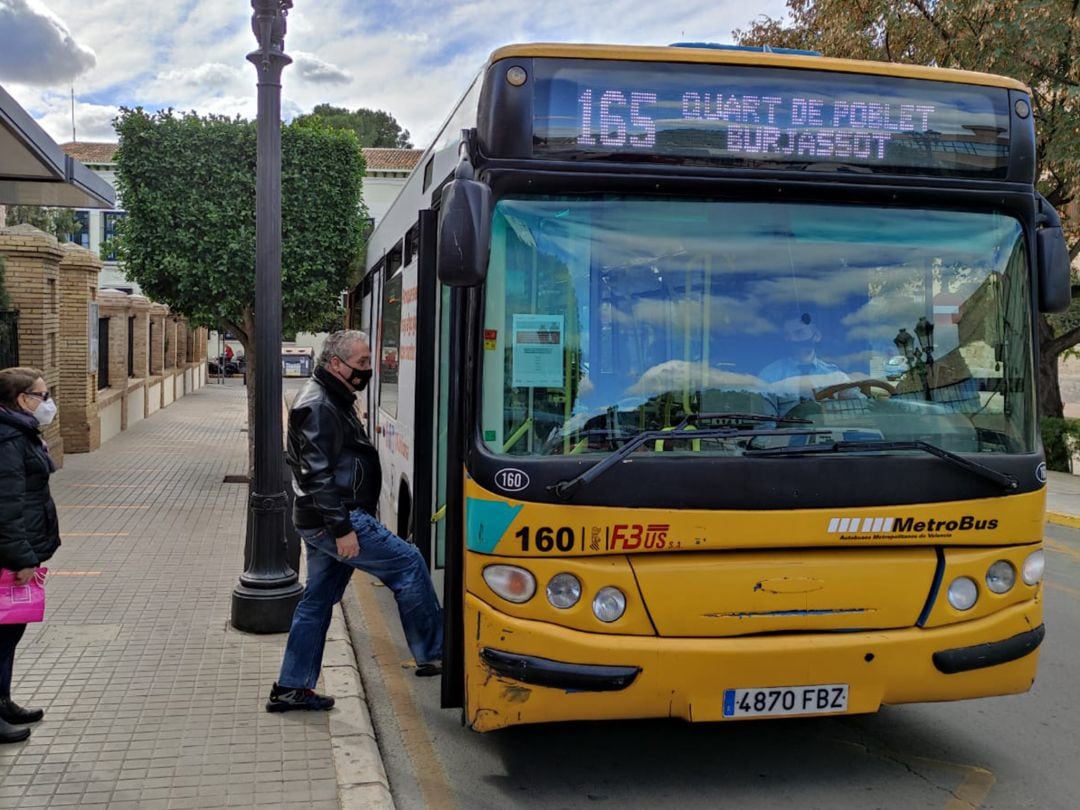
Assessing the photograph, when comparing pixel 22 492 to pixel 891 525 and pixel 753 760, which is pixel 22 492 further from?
pixel 891 525

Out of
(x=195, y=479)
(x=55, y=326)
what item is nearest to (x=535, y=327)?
(x=195, y=479)

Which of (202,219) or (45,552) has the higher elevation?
(202,219)

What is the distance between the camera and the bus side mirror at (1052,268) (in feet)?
15.0

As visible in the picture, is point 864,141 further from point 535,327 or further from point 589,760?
point 589,760

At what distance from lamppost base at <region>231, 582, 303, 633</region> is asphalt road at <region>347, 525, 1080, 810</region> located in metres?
0.98

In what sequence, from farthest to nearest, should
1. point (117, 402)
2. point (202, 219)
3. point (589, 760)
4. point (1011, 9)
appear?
point (117, 402) < point (1011, 9) < point (202, 219) < point (589, 760)

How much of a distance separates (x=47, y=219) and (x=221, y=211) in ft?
84.3

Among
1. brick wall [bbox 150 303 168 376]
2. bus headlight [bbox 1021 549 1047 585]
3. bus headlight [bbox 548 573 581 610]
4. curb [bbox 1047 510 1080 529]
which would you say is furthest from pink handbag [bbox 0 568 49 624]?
brick wall [bbox 150 303 168 376]

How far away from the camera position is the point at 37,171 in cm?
1157

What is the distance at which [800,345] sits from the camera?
4.40m

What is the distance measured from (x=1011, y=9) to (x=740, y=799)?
51.5 ft

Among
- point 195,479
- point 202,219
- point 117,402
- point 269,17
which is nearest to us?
point 269,17

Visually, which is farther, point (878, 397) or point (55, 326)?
point (55, 326)

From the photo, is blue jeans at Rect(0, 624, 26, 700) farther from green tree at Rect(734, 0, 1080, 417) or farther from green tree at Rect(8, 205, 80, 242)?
green tree at Rect(8, 205, 80, 242)
